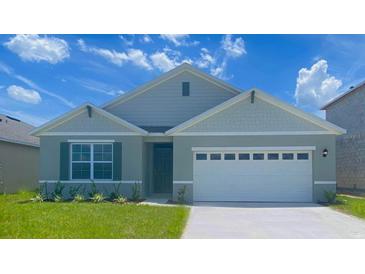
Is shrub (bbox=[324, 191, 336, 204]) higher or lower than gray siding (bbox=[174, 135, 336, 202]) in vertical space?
lower

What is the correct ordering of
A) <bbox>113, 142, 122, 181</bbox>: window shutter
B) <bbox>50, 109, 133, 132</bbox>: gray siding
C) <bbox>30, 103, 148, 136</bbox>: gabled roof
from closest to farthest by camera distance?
1. <bbox>113, 142, 122, 181</bbox>: window shutter
2. <bbox>30, 103, 148, 136</bbox>: gabled roof
3. <bbox>50, 109, 133, 132</bbox>: gray siding

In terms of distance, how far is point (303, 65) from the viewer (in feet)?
45.2

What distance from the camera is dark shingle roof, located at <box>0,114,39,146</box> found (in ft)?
63.4

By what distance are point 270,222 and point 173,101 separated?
891cm

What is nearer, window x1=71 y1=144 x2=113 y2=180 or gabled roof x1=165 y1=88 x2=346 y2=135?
gabled roof x1=165 y1=88 x2=346 y2=135

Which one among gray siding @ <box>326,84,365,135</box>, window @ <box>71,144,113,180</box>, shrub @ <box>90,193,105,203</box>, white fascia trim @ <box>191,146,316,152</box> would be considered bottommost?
shrub @ <box>90,193,105,203</box>

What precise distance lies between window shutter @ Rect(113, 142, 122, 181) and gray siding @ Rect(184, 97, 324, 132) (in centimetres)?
297

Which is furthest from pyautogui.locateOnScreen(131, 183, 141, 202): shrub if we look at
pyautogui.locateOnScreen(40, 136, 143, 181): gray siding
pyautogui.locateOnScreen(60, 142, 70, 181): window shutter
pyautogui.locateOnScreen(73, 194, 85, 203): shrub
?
pyautogui.locateOnScreen(60, 142, 70, 181): window shutter

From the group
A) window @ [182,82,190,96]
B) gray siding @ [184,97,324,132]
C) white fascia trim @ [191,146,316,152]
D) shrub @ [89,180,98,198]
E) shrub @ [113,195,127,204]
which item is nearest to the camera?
shrub @ [113,195,127,204]

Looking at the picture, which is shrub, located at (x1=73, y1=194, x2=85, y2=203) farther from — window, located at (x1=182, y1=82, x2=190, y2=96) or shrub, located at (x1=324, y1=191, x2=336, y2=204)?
shrub, located at (x1=324, y1=191, x2=336, y2=204)

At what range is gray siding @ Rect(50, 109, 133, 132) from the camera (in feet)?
49.8

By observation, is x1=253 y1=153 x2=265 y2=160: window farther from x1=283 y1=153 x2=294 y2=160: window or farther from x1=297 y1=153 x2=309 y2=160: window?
x1=297 y1=153 x2=309 y2=160: window

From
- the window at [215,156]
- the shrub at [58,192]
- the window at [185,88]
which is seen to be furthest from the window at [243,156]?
the shrub at [58,192]
